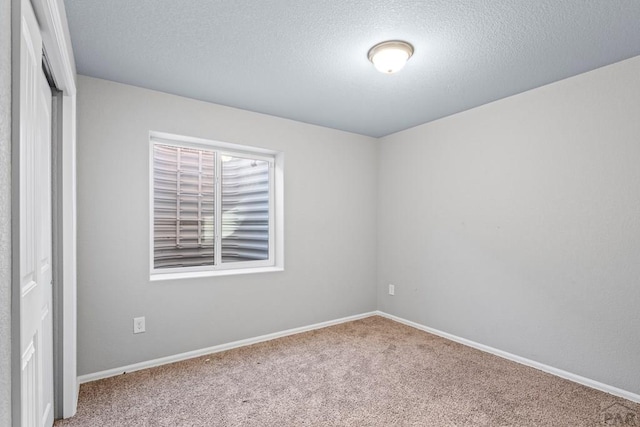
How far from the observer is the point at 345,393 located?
236 centimetres

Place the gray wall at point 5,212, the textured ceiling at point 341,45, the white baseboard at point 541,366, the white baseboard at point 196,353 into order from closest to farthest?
the gray wall at point 5,212 < the textured ceiling at point 341,45 < the white baseboard at point 541,366 < the white baseboard at point 196,353

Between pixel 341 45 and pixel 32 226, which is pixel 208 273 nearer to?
pixel 32 226

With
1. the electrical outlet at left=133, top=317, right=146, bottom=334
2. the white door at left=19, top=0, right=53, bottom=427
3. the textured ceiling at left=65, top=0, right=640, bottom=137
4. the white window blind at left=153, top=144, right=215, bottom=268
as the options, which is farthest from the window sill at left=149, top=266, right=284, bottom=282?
the textured ceiling at left=65, top=0, right=640, bottom=137

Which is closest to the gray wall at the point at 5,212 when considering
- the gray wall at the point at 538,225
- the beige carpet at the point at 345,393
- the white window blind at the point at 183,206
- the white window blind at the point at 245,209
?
the beige carpet at the point at 345,393

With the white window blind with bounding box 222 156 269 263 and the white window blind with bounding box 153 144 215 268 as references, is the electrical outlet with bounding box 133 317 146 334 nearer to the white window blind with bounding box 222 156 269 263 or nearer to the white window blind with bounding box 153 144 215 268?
the white window blind with bounding box 153 144 215 268

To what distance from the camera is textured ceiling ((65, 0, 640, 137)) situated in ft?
5.91

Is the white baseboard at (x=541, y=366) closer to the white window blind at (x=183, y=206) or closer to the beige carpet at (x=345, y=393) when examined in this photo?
the beige carpet at (x=345, y=393)

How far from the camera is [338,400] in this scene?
227cm

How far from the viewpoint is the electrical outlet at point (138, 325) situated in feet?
8.94

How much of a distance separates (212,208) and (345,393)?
204 centimetres

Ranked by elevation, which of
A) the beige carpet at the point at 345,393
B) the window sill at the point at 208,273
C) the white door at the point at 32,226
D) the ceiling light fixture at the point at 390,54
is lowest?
the beige carpet at the point at 345,393

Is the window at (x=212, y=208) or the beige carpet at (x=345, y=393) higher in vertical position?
the window at (x=212, y=208)

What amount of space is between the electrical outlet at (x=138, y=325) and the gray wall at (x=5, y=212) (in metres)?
2.04

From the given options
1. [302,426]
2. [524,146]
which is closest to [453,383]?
[302,426]
